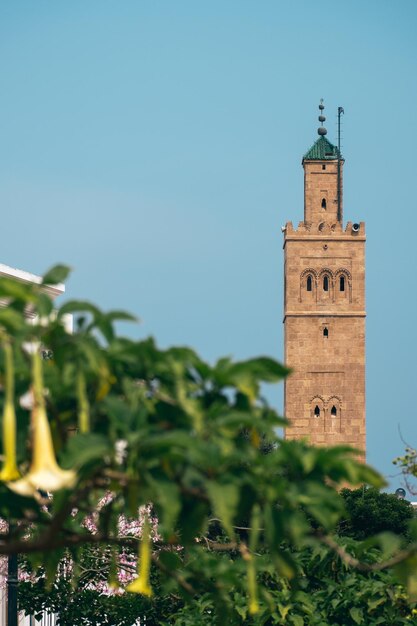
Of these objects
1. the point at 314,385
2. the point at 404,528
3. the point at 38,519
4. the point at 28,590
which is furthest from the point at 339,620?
the point at 314,385

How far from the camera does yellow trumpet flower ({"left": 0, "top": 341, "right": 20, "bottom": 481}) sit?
18.9 feet

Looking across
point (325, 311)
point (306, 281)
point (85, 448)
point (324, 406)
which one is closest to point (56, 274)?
point (85, 448)

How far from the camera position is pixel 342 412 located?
11419 centimetres

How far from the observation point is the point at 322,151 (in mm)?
120188

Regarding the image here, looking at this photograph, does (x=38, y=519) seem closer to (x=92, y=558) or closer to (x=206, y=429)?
(x=206, y=429)

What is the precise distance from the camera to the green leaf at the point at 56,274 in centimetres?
652

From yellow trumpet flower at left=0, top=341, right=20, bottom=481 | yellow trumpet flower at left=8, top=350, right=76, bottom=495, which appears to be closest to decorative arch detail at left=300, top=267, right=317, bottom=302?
yellow trumpet flower at left=0, top=341, right=20, bottom=481

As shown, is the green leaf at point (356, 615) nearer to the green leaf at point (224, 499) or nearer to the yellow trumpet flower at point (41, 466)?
the green leaf at point (224, 499)

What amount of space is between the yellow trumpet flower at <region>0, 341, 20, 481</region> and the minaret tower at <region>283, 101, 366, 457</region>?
105092 mm

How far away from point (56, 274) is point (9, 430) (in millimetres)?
953

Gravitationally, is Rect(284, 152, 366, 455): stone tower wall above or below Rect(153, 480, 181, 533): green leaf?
above

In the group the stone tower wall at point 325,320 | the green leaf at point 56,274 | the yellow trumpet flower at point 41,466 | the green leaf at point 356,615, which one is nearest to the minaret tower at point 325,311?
the stone tower wall at point 325,320

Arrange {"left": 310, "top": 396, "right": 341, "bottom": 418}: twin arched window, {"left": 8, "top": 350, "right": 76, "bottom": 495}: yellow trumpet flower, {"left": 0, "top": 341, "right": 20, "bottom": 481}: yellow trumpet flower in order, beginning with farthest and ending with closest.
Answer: {"left": 310, "top": 396, "right": 341, "bottom": 418}: twin arched window < {"left": 0, "top": 341, "right": 20, "bottom": 481}: yellow trumpet flower < {"left": 8, "top": 350, "right": 76, "bottom": 495}: yellow trumpet flower

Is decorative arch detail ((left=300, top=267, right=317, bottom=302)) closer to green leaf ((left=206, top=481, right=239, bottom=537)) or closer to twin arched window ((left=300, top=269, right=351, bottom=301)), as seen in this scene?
twin arched window ((left=300, top=269, right=351, bottom=301))
